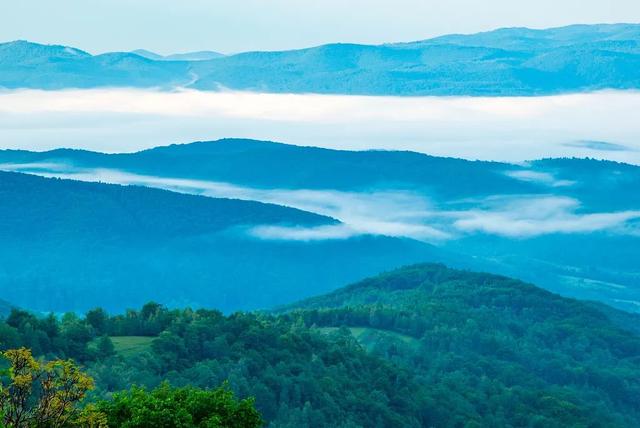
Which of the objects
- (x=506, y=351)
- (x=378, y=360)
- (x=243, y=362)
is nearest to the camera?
(x=243, y=362)

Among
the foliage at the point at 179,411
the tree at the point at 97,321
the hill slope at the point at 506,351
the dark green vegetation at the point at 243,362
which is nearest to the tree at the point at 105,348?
the dark green vegetation at the point at 243,362

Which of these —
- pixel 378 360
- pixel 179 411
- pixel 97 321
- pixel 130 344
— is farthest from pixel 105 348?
pixel 179 411

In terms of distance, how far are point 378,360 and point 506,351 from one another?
39423 mm

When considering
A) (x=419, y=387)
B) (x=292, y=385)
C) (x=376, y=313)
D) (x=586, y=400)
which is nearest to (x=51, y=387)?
(x=292, y=385)

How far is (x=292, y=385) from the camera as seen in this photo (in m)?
105

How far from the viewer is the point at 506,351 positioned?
158 m

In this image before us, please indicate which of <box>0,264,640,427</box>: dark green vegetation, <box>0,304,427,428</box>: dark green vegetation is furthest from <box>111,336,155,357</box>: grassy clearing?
<box>0,304,427,428</box>: dark green vegetation

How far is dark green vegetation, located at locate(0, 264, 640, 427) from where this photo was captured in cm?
9781

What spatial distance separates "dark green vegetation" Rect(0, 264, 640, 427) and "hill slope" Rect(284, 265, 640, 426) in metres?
0.20

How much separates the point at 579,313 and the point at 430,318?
102 feet

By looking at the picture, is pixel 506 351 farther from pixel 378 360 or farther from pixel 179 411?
pixel 179 411

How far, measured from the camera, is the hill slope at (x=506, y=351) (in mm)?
121625

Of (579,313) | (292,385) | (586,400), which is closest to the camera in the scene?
(292,385)

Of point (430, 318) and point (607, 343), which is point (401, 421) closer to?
point (430, 318)
